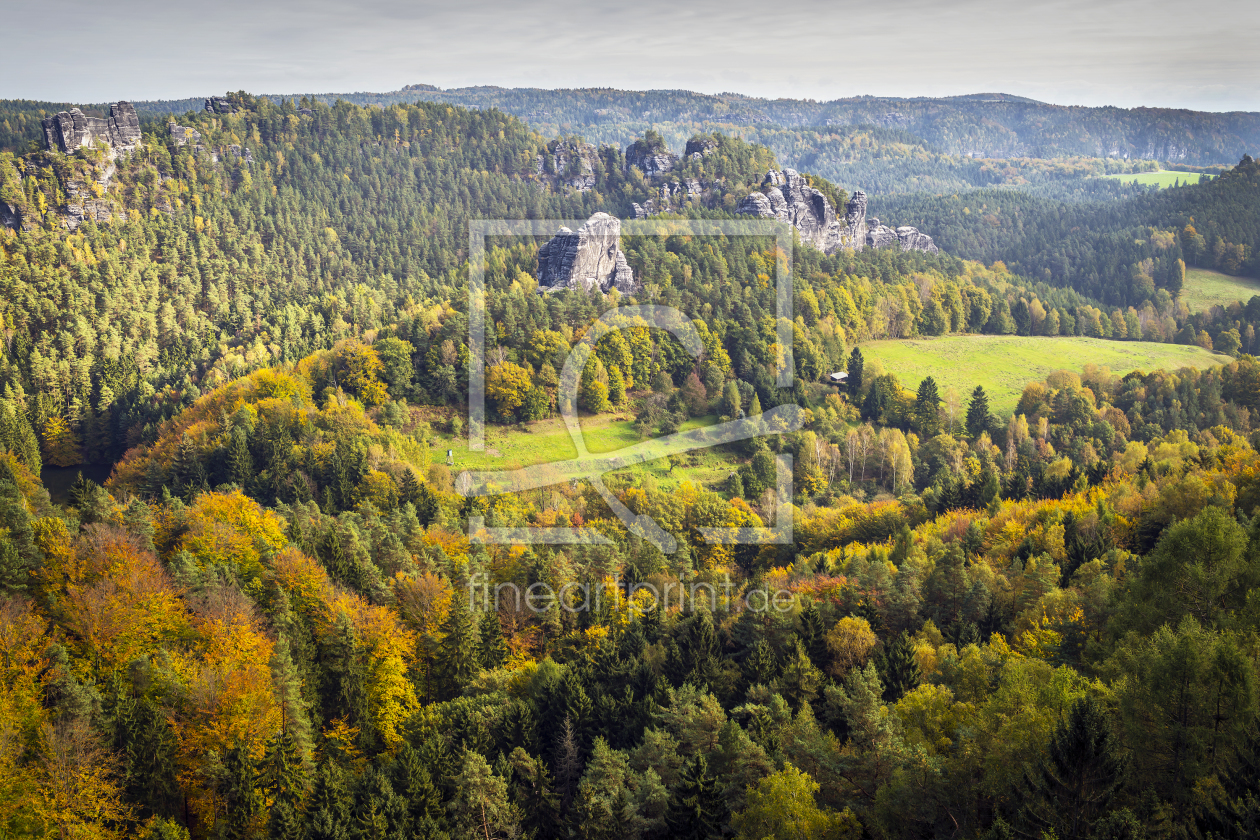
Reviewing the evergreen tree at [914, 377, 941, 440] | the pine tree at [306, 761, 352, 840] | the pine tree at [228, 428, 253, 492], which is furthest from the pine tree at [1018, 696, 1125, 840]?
the evergreen tree at [914, 377, 941, 440]

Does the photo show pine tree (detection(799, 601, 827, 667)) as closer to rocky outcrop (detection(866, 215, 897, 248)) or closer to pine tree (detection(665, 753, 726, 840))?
pine tree (detection(665, 753, 726, 840))

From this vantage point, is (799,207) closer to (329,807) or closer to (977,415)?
(977,415)

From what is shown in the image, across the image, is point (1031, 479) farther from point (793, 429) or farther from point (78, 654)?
point (78, 654)

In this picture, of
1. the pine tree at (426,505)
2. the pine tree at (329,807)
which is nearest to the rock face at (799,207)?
the pine tree at (426,505)

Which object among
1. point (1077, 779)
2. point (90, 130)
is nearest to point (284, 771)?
point (1077, 779)

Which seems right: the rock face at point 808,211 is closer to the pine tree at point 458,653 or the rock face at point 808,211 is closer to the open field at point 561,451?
the open field at point 561,451

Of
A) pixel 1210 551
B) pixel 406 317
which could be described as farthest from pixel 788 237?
pixel 1210 551
